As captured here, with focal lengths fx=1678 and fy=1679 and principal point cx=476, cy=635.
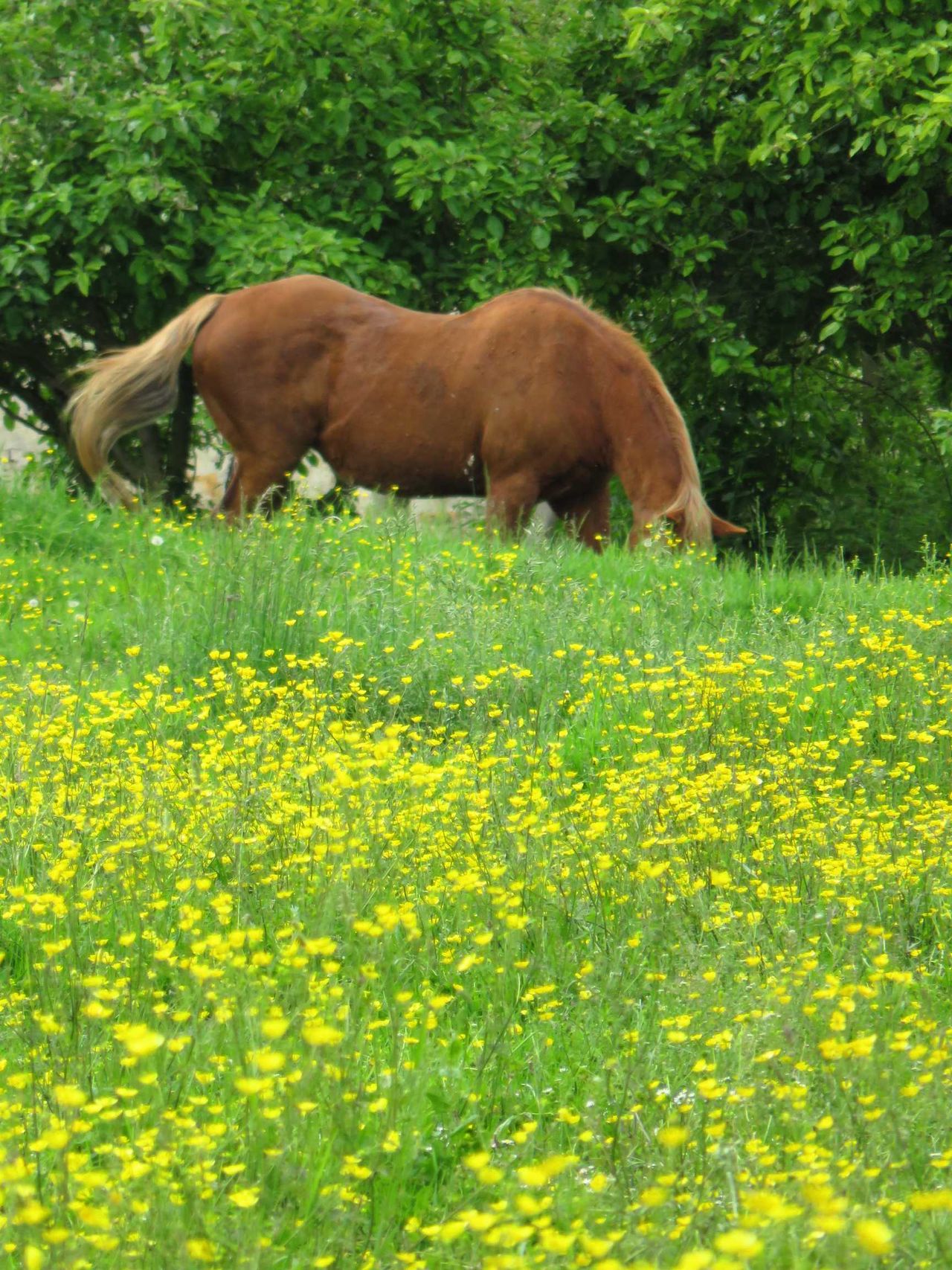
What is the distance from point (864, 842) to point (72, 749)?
198 centimetres

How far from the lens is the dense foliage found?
33.7 ft

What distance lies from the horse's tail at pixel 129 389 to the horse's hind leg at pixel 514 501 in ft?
6.38

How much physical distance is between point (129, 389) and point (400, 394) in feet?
5.01

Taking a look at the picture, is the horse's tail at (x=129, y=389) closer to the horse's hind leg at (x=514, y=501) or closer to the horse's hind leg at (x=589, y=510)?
the horse's hind leg at (x=514, y=501)

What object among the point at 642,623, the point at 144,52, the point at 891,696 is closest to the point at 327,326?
the point at 144,52

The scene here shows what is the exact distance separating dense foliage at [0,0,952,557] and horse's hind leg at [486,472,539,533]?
7.31 feet

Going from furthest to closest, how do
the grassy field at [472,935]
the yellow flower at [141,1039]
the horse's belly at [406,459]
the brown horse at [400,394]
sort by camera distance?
1. the horse's belly at [406,459]
2. the brown horse at [400,394]
3. the grassy field at [472,935]
4. the yellow flower at [141,1039]

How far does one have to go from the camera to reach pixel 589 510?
945cm

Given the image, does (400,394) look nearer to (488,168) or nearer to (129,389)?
(129,389)

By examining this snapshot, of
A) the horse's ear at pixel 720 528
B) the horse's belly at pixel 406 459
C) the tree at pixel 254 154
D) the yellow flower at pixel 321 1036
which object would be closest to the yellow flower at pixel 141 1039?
the yellow flower at pixel 321 1036

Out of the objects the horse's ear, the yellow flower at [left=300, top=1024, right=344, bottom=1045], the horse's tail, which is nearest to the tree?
the horse's tail

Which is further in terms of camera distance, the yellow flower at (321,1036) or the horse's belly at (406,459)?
the horse's belly at (406,459)

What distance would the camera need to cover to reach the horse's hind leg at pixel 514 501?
906cm

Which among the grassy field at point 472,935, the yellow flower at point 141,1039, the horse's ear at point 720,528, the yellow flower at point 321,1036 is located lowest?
the horse's ear at point 720,528
